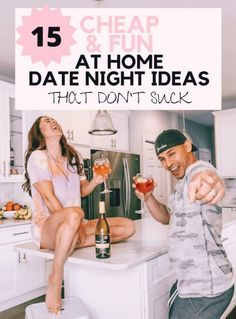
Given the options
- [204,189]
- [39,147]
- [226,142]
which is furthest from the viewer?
[226,142]

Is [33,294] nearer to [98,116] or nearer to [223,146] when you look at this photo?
[98,116]

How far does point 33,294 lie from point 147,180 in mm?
2255

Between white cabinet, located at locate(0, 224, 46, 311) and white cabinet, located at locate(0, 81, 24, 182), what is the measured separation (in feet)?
1.81

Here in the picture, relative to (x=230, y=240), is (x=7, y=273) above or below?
below

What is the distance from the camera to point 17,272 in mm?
3104

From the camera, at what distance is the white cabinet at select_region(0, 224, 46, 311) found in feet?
9.80

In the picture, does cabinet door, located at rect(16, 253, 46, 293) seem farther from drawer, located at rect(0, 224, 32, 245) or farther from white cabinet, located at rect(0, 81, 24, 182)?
white cabinet, located at rect(0, 81, 24, 182)

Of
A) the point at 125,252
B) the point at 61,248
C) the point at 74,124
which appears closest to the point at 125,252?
the point at 125,252

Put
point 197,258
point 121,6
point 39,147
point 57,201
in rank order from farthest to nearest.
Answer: point 121,6 → point 39,147 → point 57,201 → point 197,258

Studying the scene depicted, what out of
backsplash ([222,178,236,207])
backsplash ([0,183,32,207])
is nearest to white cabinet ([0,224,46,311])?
backsplash ([0,183,32,207])

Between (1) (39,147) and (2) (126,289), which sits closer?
(2) (126,289)

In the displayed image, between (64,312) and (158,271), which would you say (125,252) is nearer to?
(158,271)

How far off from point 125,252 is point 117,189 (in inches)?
98.8

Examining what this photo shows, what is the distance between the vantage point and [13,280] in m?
3.06
